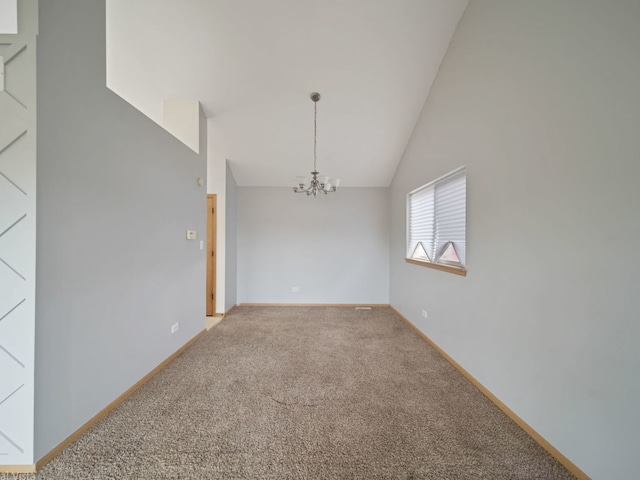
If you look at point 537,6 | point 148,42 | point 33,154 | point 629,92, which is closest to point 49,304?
point 33,154

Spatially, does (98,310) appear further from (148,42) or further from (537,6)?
(537,6)

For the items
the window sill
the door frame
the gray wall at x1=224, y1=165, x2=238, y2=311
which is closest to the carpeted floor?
the window sill

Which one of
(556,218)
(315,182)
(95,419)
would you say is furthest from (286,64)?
(95,419)

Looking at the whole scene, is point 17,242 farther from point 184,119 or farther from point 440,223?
point 440,223

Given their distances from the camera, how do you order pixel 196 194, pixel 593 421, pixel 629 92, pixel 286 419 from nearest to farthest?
pixel 629 92, pixel 593 421, pixel 286 419, pixel 196 194

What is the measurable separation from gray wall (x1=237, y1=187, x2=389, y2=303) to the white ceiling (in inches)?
46.4

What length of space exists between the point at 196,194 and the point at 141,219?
3.62 feet

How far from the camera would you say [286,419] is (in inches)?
71.3

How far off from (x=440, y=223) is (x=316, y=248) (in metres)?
2.54

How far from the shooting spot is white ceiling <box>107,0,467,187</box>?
2.48m

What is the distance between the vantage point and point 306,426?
1.74m

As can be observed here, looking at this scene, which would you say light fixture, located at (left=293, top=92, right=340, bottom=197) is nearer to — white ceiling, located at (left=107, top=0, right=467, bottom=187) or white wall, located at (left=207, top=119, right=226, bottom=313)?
white ceiling, located at (left=107, top=0, right=467, bottom=187)

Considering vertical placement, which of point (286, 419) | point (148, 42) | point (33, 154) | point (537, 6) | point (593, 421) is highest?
point (148, 42)

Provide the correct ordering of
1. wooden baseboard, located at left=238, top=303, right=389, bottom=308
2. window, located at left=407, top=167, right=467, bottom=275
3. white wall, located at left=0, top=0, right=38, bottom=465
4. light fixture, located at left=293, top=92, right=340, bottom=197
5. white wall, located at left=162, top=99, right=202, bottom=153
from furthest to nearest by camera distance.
→ wooden baseboard, located at left=238, top=303, right=389, bottom=308, white wall, located at left=162, top=99, right=202, bottom=153, light fixture, located at left=293, top=92, right=340, bottom=197, window, located at left=407, top=167, right=467, bottom=275, white wall, located at left=0, top=0, right=38, bottom=465
